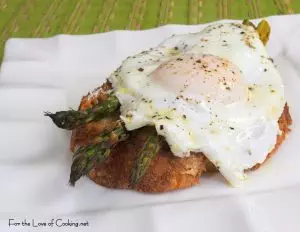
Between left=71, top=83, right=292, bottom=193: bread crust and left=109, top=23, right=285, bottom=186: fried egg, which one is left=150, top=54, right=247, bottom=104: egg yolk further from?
left=71, top=83, right=292, bottom=193: bread crust

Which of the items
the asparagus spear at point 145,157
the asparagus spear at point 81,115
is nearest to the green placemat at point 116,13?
the asparagus spear at point 81,115

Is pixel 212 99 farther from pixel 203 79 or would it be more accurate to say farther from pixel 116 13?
pixel 116 13

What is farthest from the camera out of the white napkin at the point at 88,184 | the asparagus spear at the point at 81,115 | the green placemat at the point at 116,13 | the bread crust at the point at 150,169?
the green placemat at the point at 116,13

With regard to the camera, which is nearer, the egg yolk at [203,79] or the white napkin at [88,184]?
the white napkin at [88,184]

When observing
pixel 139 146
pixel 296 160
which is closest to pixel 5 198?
pixel 139 146

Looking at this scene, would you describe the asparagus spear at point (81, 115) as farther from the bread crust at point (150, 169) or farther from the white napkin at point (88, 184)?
the white napkin at point (88, 184)
